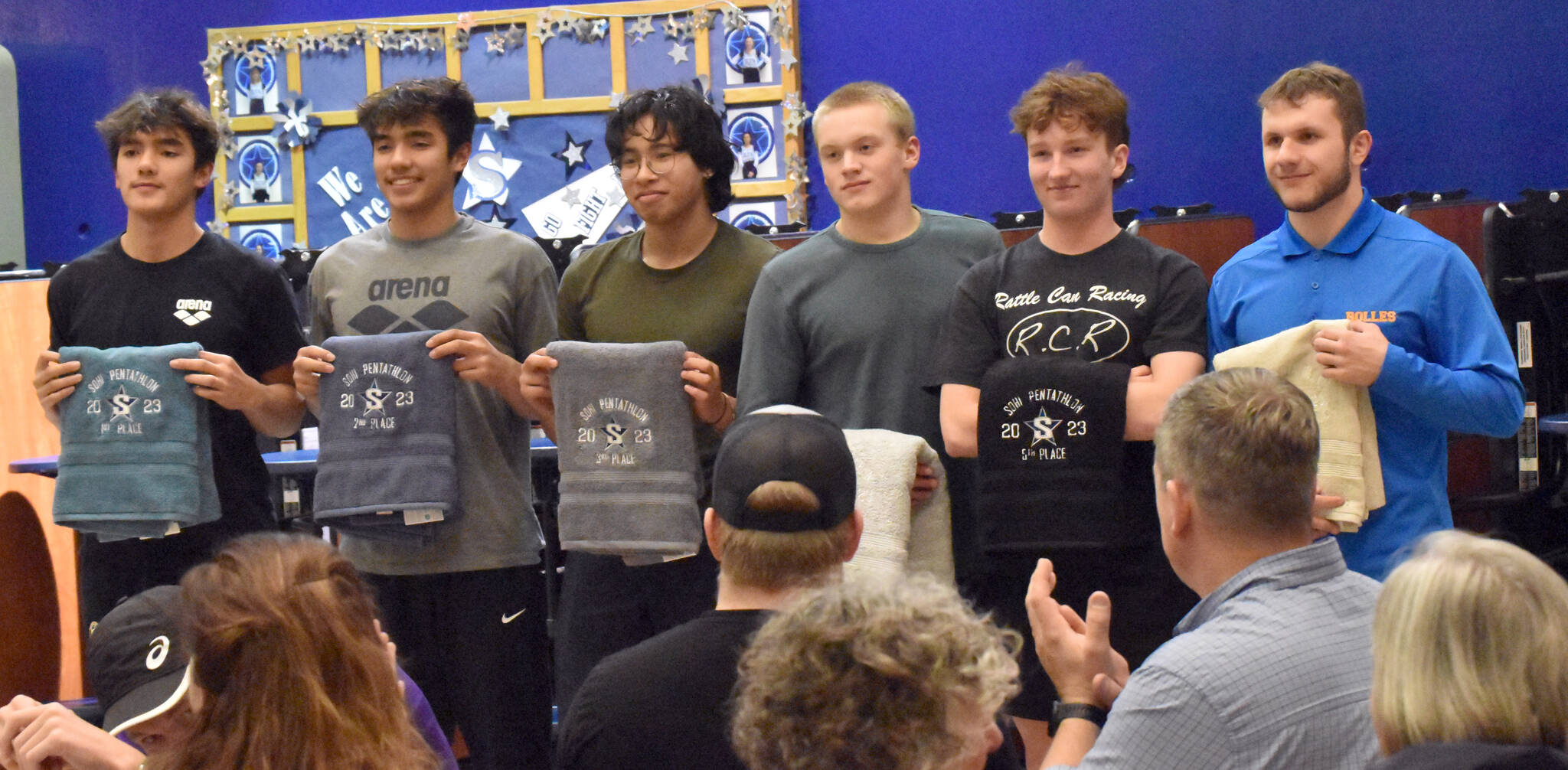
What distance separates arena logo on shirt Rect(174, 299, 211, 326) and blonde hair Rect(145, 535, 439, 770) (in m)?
1.62

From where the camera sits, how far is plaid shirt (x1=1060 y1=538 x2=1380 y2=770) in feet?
4.80

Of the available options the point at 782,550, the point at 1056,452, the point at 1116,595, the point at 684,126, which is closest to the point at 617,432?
the point at 684,126

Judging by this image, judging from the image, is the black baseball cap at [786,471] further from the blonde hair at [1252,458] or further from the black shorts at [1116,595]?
the black shorts at [1116,595]

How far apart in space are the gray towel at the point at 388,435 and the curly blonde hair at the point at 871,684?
1569 millimetres

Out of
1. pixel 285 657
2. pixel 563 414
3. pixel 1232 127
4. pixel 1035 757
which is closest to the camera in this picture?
pixel 285 657

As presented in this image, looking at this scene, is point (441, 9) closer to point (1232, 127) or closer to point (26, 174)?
point (26, 174)

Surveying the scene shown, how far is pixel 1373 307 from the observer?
7.85 feet

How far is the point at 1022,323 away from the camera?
2.44 m

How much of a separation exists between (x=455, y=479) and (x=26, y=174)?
201 inches

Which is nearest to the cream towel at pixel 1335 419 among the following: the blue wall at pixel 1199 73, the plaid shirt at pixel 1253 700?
the plaid shirt at pixel 1253 700

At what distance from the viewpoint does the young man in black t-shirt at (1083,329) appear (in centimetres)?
236

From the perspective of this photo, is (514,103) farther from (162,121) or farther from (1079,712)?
(1079,712)

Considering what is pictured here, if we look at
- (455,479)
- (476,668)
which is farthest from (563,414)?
(476,668)

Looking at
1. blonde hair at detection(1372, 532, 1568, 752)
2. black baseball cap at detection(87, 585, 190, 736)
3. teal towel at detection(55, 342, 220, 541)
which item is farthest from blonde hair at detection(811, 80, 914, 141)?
blonde hair at detection(1372, 532, 1568, 752)
